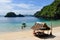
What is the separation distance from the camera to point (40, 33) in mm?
25250

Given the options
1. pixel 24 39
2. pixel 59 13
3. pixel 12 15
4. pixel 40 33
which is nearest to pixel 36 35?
pixel 40 33

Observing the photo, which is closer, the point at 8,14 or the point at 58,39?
the point at 58,39

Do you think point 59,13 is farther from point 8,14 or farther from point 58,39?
point 8,14

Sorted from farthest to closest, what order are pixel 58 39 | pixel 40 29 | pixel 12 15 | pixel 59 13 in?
pixel 12 15 < pixel 59 13 < pixel 40 29 < pixel 58 39

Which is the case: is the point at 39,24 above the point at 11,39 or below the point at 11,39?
above

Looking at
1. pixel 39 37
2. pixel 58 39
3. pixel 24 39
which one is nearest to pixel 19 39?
pixel 24 39

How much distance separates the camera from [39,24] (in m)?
25.2

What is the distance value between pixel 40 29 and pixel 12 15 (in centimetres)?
15062

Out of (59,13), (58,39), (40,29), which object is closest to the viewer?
(58,39)

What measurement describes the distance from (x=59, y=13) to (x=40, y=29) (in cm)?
7454

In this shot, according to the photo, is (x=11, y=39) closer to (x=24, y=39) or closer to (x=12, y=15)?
(x=24, y=39)

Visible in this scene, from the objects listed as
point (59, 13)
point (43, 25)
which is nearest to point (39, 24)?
point (43, 25)

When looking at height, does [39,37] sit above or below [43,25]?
below

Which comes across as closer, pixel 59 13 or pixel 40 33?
pixel 40 33
